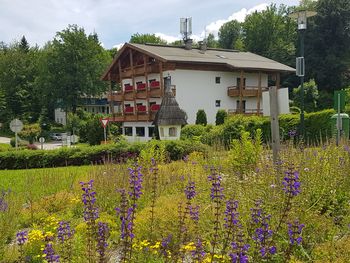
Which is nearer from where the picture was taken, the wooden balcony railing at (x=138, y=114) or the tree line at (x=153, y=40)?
the wooden balcony railing at (x=138, y=114)

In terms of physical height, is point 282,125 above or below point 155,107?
below

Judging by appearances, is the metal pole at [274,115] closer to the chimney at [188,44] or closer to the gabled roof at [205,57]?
the gabled roof at [205,57]

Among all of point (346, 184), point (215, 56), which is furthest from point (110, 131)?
point (346, 184)

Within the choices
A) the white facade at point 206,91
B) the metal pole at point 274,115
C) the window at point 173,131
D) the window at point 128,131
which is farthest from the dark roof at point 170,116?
the window at point 128,131

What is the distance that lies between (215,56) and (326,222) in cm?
3739

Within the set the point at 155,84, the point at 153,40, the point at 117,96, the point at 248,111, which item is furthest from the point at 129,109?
the point at 153,40

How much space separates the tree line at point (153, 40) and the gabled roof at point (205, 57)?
6.51 meters

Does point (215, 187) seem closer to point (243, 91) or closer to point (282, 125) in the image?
point (282, 125)

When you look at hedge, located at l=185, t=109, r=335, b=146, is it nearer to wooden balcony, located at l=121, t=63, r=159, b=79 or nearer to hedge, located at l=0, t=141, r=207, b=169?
hedge, located at l=0, t=141, r=207, b=169

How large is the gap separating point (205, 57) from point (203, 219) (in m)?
35.3

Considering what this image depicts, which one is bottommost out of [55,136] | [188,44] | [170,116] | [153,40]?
[55,136]

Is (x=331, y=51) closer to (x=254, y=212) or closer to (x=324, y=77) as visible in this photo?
(x=324, y=77)

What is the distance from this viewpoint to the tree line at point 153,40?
52719 mm

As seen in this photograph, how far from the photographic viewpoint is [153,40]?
71.4 m
